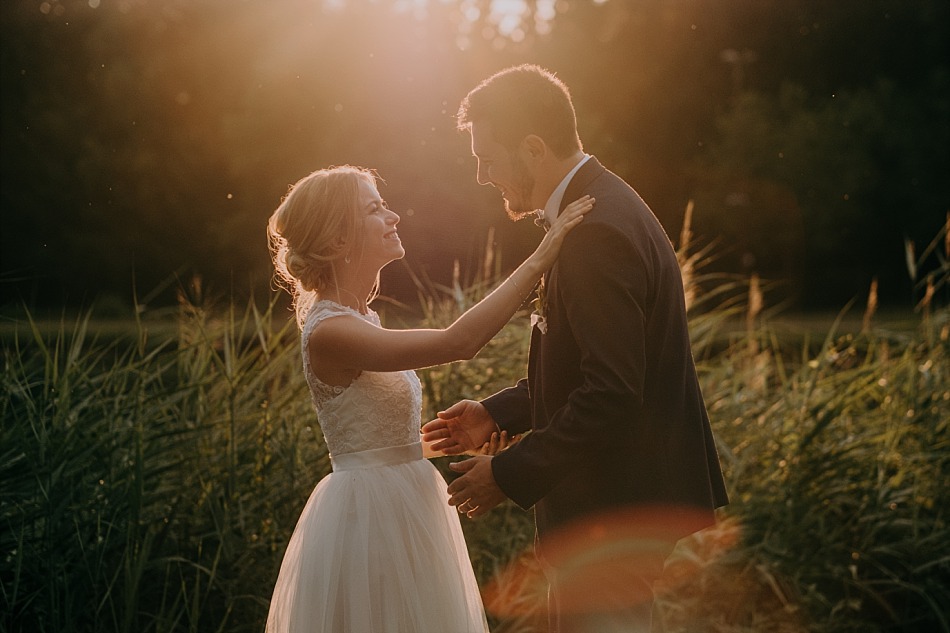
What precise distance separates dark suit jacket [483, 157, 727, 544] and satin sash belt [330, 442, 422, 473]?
1.32 ft

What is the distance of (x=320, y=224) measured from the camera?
3057 mm

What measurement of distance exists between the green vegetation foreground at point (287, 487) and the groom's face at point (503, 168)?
1.76 metres

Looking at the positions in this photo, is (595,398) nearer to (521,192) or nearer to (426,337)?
(426,337)

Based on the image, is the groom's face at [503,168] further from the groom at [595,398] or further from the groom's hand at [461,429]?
the groom's hand at [461,429]

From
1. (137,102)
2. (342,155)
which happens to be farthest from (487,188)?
(137,102)

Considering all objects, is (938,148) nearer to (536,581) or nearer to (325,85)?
(325,85)

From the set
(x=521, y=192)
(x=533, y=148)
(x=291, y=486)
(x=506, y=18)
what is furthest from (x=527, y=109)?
(x=506, y=18)

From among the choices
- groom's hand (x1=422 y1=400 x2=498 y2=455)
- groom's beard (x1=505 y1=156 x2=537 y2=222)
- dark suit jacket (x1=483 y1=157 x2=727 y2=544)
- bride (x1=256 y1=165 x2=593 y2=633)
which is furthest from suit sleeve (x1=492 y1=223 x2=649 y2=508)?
groom's hand (x1=422 y1=400 x2=498 y2=455)

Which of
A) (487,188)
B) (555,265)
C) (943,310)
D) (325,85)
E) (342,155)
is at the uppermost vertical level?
(325,85)

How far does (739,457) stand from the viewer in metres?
5.39

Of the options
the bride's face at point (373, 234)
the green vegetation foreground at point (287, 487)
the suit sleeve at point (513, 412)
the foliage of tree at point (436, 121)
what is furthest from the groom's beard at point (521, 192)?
the foliage of tree at point (436, 121)

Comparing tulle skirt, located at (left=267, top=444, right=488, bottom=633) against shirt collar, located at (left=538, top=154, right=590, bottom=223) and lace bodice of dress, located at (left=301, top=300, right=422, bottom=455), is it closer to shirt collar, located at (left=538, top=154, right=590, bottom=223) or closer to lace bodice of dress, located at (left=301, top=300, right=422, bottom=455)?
lace bodice of dress, located at (left=301, top=300, right=422, bottom=455)

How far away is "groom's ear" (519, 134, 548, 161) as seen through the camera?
295 centimetres

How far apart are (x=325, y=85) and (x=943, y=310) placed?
1686 cm
